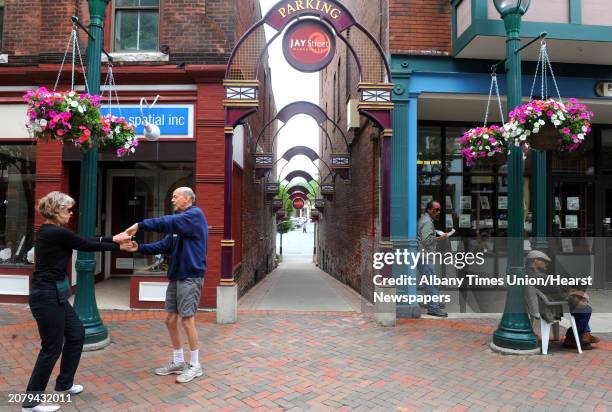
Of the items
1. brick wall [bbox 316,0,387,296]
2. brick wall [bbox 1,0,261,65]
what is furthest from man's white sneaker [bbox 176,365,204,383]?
brick wall [bbox 1,0,261,65]

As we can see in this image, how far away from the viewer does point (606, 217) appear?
9.29 m

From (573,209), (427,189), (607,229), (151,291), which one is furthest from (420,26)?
(151,291)

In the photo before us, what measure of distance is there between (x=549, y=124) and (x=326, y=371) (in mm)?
3681

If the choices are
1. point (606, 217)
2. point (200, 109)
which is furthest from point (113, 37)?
point (606, 217)

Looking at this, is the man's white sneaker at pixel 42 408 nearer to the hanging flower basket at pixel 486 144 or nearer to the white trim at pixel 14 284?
the white trim at pixel 14 284

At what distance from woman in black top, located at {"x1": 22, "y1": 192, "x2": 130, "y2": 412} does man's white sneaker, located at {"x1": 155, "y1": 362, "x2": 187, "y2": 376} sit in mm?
842

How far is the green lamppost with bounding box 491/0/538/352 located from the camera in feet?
16.7

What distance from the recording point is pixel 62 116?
4426 mm

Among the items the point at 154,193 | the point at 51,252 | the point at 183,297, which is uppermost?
the point at 154,193

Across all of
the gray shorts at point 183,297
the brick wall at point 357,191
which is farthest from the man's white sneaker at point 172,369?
the brick wall at point 357,191

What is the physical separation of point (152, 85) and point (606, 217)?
9800 mm

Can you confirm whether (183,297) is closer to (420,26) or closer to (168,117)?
(168,117)

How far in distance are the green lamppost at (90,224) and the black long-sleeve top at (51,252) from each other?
1627 mm

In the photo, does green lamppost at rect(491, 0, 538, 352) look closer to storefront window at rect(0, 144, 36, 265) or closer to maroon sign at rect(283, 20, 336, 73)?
maroon sign at rect(283, 20, 336, 73)
